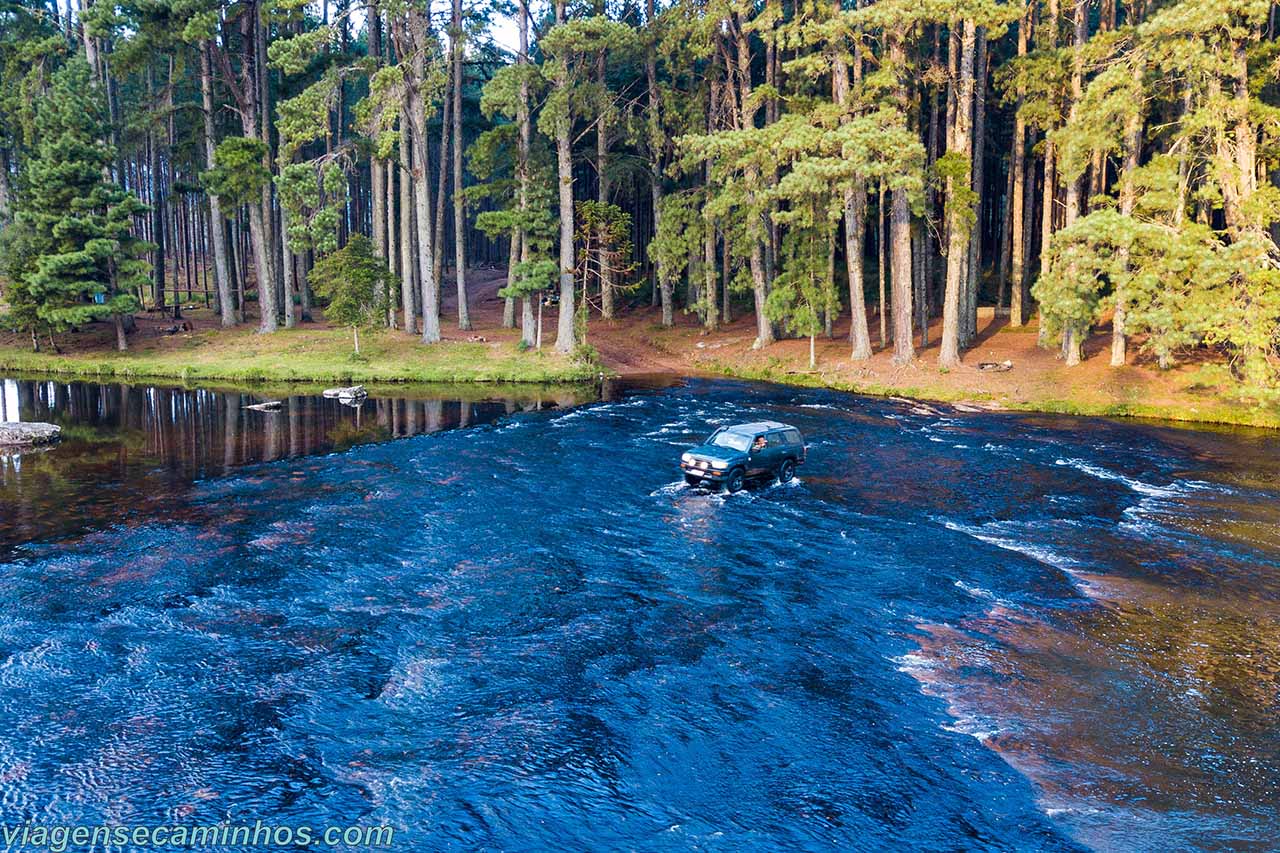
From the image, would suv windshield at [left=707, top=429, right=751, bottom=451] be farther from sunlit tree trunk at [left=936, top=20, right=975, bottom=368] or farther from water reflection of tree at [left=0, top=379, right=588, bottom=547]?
sunlit tree trunk at [left=936, top=20, right=975, bottom=368]

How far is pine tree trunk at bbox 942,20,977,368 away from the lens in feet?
134

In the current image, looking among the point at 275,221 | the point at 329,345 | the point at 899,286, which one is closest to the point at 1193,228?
the point at 899,286

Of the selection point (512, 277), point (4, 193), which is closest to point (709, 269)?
point (512, 277)

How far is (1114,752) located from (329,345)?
45655 mm

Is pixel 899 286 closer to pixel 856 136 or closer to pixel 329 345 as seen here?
pixel 856 136

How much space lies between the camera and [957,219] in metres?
41.3

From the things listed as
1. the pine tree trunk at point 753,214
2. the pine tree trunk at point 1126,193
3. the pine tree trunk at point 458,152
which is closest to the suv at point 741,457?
the pine tree trunk at point 1126,193

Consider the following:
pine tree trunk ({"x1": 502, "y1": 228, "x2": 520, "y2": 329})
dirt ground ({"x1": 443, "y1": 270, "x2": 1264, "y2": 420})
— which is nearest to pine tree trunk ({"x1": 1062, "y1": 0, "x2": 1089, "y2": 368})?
dirt ground ({"x1": 443, "y1": 270, "x2": 1264, "y2": 420})

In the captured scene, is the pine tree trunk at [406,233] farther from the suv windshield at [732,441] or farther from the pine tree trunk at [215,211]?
the suv windshield at [732,441]

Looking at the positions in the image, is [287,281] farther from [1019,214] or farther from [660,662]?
[660,662]

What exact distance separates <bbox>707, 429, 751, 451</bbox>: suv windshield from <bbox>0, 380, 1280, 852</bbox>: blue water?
4.87 feet

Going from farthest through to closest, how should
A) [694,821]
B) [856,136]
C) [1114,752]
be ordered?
[856,136] < [1114,752] < [694,821]

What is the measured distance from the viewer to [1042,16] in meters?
49.1

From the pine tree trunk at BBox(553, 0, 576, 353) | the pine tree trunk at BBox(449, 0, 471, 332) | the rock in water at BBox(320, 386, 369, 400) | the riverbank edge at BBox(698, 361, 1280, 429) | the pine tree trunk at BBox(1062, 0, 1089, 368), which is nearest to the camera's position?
the riverbank edge at BBox(698, 361, 1280, 429)
